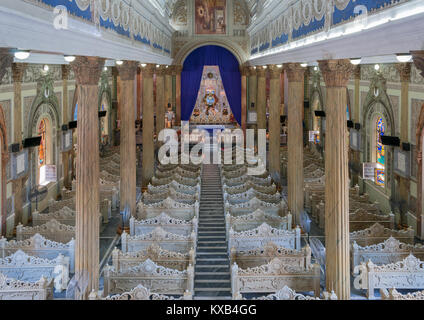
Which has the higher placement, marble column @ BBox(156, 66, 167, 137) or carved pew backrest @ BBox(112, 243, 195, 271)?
marble column @ BBox(156, 66, 167, 137)

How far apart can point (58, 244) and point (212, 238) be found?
428cm

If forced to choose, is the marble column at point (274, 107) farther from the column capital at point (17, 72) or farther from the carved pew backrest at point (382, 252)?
the column capital at point (17, 72)

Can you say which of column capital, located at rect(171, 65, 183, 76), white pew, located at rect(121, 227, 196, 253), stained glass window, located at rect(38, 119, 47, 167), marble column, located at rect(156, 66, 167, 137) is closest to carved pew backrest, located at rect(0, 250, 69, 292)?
white pew, located at rect(121, 227, 196, 253)

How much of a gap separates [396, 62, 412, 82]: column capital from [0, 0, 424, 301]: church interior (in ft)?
0.11

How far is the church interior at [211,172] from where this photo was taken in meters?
7.85

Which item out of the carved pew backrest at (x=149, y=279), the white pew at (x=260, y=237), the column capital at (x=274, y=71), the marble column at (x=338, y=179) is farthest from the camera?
the column capital at (x=274, y=71)

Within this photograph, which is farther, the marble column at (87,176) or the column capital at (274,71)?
the column capital at (274,71)

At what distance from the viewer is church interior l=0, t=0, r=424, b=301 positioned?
25.7ft

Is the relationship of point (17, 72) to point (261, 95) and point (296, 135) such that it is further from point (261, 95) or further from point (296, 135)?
point (261, 95)

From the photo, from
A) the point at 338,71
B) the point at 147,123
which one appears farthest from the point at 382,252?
the point at 147,123

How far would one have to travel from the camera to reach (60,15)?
6605mm

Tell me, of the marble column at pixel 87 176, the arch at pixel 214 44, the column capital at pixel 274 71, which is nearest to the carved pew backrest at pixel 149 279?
the marble column at pixel 87 176

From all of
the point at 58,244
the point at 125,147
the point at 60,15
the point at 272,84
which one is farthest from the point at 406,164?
the point at 60,15

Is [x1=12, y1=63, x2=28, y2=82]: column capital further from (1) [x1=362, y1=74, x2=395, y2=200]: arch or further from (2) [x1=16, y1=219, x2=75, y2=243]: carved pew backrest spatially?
(1) [x1=362, y1=74, x2=395, y2=200]: arch
